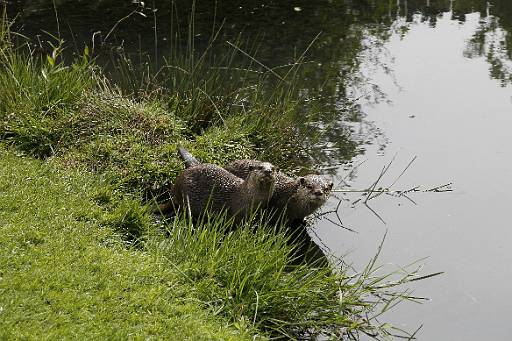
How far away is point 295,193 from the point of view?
616 centimetres

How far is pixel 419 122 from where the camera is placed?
848 centimetres

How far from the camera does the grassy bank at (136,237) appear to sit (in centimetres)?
437

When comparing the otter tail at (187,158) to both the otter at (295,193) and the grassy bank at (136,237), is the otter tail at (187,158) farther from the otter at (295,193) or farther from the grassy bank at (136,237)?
the otter at (295,193)

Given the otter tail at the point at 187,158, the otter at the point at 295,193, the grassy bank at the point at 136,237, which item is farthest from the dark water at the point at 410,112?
the otter tail at the point at 187,158

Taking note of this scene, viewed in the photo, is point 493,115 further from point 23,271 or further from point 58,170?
point 23,271

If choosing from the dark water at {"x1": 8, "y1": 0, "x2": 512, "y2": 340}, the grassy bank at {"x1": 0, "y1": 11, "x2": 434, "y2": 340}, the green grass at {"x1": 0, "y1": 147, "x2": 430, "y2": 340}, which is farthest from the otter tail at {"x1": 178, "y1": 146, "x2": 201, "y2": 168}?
the dark water at {"x1": 8, "y1": 0, "x2": 512, "y2": 340}

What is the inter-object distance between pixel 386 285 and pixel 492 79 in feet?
16.8

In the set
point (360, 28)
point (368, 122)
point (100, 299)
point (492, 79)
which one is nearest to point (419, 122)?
point (368, 122)

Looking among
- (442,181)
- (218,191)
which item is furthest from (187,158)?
(442,181)

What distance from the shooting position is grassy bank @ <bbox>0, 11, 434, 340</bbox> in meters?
4.37

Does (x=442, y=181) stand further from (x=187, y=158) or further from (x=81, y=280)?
(x=81, y=280)

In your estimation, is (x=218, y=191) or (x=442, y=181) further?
(x=442, y=181)

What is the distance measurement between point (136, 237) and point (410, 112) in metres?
4.31

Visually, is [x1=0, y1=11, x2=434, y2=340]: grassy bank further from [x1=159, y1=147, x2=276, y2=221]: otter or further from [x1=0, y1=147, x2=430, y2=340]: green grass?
[x1=159, y1=147, x2=276, y2=221]: otter
